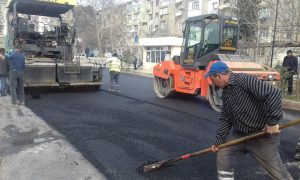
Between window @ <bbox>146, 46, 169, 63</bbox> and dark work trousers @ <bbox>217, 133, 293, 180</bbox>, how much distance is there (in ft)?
100.0

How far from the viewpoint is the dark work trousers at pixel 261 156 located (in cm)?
322

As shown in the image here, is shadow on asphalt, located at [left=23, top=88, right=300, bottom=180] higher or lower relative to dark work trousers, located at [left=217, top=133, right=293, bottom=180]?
lower

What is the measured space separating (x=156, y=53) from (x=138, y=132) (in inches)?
1142

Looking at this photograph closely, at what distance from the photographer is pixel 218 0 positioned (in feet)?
168

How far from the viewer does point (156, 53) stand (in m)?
35.2

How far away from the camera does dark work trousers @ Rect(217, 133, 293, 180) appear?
3.22 meters

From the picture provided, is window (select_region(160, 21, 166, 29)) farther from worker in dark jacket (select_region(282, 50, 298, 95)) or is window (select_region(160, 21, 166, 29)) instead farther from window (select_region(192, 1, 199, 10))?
worker in dark jacket (select_region(282, 50, 298, 95))

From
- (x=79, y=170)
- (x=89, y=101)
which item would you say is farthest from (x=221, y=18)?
(x=79, y=170)

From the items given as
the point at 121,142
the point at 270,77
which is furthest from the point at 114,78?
the point at 121,142

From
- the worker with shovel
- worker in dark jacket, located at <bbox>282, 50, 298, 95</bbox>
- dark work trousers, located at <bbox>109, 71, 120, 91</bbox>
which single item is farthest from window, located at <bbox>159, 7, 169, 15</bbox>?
the worker with shovel

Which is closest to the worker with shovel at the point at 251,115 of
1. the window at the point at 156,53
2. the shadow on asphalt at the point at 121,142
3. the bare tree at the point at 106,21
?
the shadow on asphalt at the point at 121,142

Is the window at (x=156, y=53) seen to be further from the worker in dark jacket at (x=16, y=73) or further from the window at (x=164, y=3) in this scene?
the window at (x=164, y=3)

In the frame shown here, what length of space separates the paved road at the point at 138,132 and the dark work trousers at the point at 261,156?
1031 mm

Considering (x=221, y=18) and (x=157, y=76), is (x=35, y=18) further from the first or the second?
(x=221, y=18)
